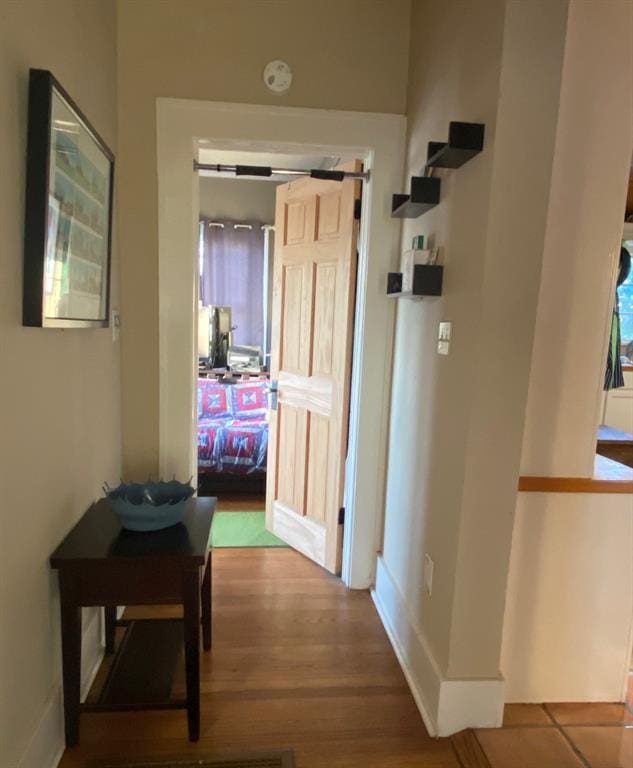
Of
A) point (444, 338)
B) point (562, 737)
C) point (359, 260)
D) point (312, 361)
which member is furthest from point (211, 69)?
point (562, 737)

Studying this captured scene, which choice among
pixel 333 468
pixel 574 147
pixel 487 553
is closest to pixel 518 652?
pixel 487 553

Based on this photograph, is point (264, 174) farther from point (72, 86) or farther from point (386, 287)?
point (72, 86)

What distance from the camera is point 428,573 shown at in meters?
1.91

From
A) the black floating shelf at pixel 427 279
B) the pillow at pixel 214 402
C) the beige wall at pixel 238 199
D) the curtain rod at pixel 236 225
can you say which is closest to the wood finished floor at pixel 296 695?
the black floating shelf at pixel 427 279

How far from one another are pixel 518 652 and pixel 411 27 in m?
2.60

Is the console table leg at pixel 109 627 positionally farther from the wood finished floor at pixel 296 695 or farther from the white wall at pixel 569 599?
the white wall at pixel 569 599

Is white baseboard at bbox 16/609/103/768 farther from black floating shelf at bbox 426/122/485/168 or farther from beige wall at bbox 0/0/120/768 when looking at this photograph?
black floating shelf at bbox 426/122/485/168

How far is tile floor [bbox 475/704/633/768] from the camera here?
162 cm

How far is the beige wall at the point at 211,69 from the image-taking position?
7.29 feet

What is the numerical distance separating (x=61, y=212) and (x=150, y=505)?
929 mm

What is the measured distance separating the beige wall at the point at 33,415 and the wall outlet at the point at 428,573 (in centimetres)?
126

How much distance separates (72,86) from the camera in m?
1.66

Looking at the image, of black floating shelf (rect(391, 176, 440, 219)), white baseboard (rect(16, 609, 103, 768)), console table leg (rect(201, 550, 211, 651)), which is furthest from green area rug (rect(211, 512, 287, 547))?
black floating shelf (rect(391, 176, 440, 219))

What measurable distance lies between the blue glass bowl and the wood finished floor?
676mm
